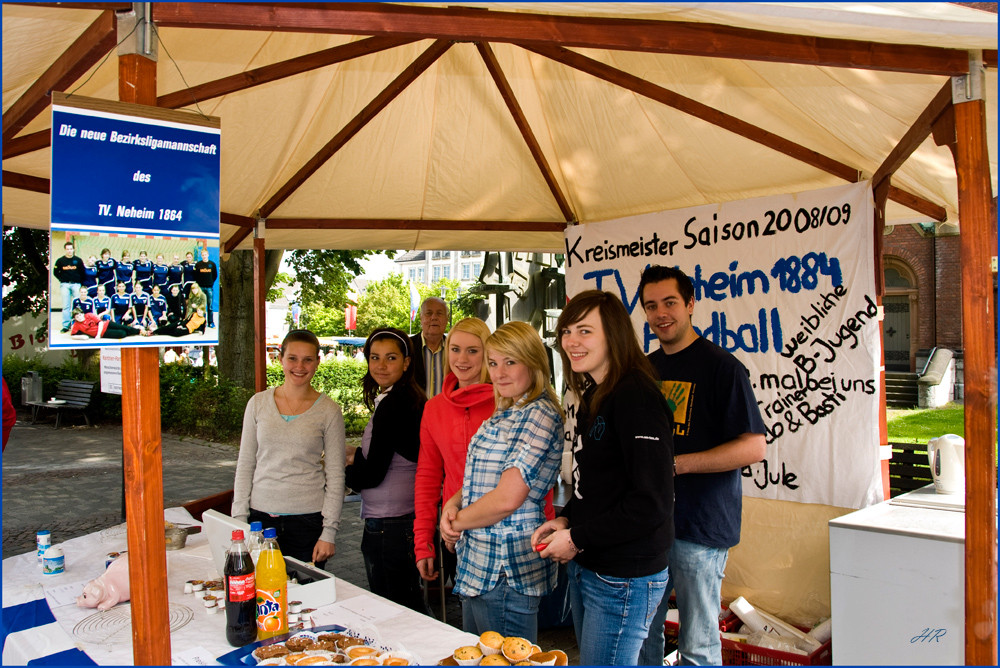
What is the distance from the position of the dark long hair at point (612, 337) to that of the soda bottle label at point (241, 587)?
1135mm

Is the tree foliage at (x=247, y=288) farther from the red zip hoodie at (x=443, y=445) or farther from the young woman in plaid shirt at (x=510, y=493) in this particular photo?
the young woman in plaid shirt at (x=510, y=493)

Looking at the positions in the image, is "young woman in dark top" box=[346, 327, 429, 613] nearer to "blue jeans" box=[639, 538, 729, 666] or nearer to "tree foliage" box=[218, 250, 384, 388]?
"blue jeans" box=[639, 538, 729, 666]

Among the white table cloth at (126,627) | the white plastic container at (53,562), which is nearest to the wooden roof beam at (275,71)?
the white table cloth at (126,627)

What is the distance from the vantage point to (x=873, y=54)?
212 cm

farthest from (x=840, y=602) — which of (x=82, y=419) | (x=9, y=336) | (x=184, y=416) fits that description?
(x=9, y=336)

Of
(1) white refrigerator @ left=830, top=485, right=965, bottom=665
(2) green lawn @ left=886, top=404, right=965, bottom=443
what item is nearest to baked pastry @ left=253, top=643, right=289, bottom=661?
(1) white refrigerator @ left=830, top=485, right=965, bottom=665

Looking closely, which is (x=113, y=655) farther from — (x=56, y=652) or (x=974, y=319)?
(x=974, y=319)

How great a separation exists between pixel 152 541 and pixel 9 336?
24.5 m

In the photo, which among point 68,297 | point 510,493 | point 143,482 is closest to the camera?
point 68,297

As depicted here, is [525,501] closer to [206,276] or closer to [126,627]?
[206,276]

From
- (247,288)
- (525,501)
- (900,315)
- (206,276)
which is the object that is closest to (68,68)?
(206,276)

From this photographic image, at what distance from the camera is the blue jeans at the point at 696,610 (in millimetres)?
2613

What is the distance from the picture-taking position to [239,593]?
200 cm

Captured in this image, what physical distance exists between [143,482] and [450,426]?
50.7 inches
